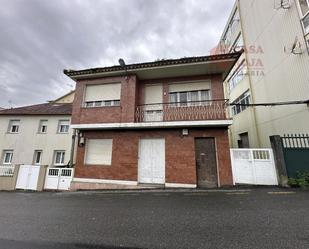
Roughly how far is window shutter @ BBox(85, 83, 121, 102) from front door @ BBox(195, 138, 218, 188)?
5390 millimetres

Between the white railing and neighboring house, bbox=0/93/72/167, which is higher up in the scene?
neighboring house, bbox=0/93/72/167

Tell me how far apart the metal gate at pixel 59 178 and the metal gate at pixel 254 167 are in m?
9.01

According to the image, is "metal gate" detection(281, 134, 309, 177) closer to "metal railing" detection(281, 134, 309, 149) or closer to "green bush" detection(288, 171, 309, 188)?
"metal railing" detection(281, 134, 309, 149)

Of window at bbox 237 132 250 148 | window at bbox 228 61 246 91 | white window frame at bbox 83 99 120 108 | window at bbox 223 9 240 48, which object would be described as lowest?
window at bbox 237 132 250 148

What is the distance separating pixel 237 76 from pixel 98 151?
14.4 meters

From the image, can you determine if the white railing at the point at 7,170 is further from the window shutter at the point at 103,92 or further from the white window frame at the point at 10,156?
the window shutter at the point at 103,92

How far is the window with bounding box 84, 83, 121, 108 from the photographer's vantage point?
997 cm

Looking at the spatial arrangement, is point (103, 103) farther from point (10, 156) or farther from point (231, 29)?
point (231, 29)

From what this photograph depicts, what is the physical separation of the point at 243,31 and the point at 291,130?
33.0 feet

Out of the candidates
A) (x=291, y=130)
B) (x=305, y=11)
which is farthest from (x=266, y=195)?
(x=305, y=11)

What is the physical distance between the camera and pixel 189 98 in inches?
381

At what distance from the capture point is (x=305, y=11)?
8281 millimetres

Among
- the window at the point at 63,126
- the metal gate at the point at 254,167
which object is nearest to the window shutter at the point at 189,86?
the metal gate at the point at 254,167

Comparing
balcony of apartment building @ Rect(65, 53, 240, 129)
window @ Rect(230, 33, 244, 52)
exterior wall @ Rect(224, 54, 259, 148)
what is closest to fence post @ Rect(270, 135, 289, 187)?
balcony of apartment building @ Rect(65, 53, 240, 129)
